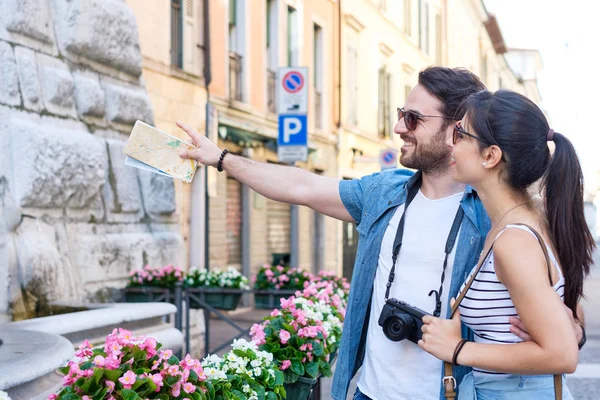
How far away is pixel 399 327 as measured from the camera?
2.65 m

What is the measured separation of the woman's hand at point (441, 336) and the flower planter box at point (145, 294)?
5048 mm

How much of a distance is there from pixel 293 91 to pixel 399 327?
8.55 meters

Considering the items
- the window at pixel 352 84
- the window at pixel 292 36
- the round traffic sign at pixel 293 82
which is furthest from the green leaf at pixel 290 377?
the window at pixel 352 84

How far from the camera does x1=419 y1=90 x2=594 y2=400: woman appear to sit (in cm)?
225

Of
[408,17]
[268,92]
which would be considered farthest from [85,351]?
[408,17]

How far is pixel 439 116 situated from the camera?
2.98 metres

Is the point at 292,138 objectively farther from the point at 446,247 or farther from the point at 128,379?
the point at 128,379

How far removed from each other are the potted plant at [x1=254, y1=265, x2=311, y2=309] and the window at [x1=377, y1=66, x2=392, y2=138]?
1684 cm

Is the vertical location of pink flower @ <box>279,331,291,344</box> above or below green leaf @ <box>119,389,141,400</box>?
below

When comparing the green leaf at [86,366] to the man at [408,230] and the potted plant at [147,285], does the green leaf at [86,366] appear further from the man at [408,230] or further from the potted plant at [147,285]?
the potted plant at [147,285]

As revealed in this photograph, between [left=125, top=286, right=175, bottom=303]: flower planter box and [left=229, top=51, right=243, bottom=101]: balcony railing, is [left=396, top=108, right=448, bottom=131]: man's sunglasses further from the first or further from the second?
[left=229, top=51, right=243, bottom=101]: balcony railing

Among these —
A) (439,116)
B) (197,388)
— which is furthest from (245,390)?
(439,116)

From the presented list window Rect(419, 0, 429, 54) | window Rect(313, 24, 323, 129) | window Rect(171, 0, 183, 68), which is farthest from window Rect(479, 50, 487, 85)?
window Rect(171, 0, 183, 68)

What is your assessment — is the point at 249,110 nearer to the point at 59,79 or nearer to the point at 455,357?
the point at 59,79
